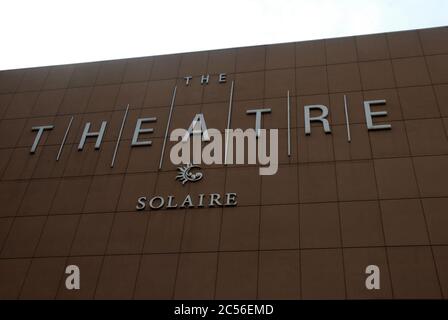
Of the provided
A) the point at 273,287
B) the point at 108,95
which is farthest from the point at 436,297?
the point at 108,95

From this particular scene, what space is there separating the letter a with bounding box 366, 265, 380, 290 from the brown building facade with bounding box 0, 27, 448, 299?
0.15 metres

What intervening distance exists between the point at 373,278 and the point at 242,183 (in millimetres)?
5586

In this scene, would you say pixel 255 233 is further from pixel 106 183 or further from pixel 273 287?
pixel 106 183

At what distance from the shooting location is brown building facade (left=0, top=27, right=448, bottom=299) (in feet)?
49.8

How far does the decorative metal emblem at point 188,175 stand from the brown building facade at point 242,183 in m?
0.19

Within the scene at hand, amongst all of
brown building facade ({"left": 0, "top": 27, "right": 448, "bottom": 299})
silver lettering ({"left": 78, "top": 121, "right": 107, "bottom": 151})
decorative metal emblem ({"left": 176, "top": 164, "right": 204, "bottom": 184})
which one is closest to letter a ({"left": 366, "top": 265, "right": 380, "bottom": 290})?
brown building facade ({"left": 0, "top": 27, "right": 448, "bottom": 299})

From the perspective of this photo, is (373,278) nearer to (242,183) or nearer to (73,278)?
(242,183)

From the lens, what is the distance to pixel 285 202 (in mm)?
16719

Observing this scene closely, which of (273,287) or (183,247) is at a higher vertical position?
(183,247)

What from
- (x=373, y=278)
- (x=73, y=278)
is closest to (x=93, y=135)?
(x=73, y=278)

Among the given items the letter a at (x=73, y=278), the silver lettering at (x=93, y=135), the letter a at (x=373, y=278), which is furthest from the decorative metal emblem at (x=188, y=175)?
the letter a at (x=373, y=278)

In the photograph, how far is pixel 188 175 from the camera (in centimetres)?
1827

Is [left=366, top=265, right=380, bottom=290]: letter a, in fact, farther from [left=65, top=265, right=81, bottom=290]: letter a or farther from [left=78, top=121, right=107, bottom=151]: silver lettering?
[left=78, top=121, right=107, bottom=151]: silver lettering
